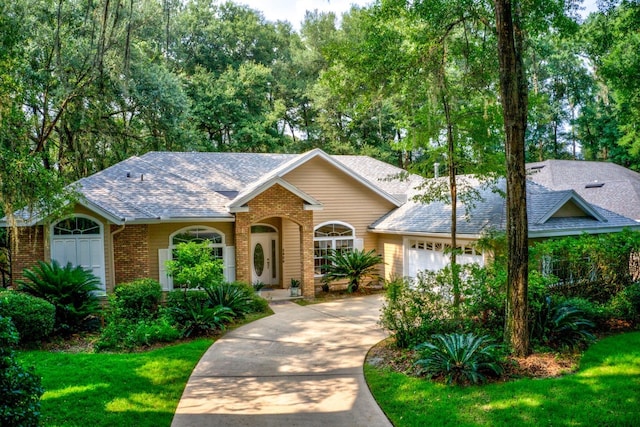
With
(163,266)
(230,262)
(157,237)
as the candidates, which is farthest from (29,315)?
(230,262)

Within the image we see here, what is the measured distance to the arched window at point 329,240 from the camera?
1617 centimetres

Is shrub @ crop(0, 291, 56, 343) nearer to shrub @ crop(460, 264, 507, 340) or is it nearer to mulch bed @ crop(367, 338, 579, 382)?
mulch bed @ crop(367, 338, 579, 382)

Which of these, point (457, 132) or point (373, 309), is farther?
point (373, 309)

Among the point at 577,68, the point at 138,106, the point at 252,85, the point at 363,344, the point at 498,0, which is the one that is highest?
the point at 577,68

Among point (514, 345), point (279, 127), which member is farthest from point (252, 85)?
point (514, 345)

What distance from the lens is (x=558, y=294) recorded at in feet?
32.8

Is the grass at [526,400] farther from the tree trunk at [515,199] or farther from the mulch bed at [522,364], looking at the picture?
the tree trunk at [515,199]

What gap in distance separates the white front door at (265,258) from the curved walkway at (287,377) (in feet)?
15.0

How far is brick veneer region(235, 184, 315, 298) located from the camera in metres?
13.9

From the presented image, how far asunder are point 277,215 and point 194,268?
3936 mm

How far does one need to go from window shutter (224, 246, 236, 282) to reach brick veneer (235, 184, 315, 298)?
769 millimetres

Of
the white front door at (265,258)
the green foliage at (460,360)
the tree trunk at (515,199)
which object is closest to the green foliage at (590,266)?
the tree trunk at (515,199)

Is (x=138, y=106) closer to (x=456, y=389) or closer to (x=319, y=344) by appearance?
(x=319, y=344)

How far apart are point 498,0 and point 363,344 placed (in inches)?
255
